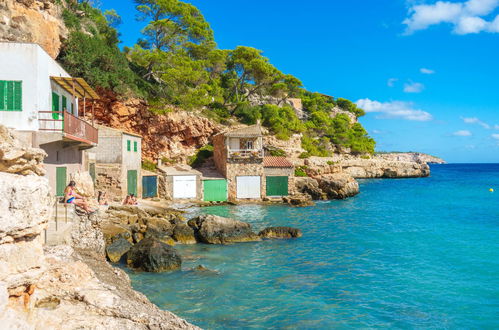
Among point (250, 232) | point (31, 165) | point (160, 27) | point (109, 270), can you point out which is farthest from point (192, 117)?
point (31, 165)

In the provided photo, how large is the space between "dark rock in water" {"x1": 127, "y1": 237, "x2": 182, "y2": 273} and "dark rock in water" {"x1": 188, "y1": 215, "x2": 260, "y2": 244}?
4612 mm

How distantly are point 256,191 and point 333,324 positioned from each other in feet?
86.0

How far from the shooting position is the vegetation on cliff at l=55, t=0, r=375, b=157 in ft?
112

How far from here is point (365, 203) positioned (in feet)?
120

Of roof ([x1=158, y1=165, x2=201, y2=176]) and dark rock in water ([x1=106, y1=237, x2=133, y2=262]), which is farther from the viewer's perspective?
roof ([x1=158, y1=165, x2=201, y2=176])

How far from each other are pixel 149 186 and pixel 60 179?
14.4 metres

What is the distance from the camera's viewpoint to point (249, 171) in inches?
1427

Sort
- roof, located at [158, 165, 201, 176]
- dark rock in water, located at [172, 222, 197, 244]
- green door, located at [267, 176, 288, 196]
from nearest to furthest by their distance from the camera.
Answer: dark rock in water, located at [172, 222, 197, 244] → roof, located at [158, 165, 201, 176] → green door, located at [267, 176, 288, 196]

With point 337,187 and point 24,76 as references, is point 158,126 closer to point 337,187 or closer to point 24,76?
point 337,187

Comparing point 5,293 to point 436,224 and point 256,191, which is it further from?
point 256,191

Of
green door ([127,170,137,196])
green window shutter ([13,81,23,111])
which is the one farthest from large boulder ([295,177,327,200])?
green window shutter ([13,81,23,111])

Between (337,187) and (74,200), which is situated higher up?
(74,200)

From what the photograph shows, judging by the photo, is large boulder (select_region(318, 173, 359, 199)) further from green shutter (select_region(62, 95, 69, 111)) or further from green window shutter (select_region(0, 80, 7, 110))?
green window shutter (select_region(0, 80, 7, 110))

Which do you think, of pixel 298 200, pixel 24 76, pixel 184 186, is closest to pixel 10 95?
pixel 24 76
